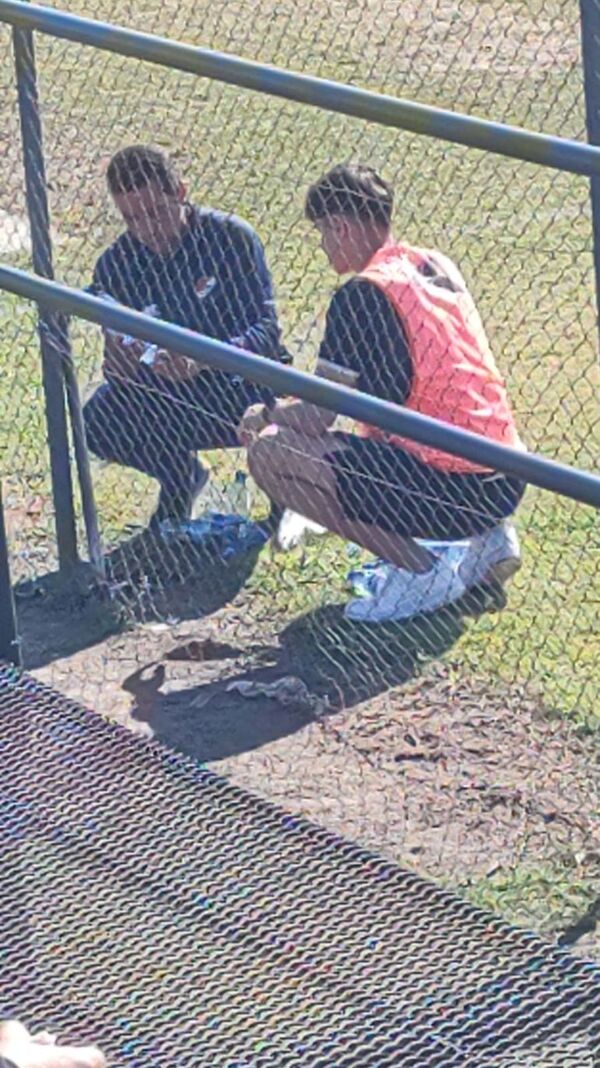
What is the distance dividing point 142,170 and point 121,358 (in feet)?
1.53

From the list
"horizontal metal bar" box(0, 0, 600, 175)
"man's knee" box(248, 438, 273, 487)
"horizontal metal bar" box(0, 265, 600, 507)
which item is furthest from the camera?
"man's knee" box(248, 438, 273, 487)

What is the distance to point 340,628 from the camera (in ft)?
17.2

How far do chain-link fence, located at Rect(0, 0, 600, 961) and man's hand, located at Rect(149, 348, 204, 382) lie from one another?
0.08 m

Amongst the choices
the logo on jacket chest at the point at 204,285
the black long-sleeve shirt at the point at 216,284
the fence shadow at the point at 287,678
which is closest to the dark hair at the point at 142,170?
the black long-sleeve shirt at the point at 216,284

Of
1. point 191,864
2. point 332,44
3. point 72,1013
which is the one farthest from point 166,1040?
point 332,44

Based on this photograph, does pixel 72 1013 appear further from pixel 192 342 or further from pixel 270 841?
pixel 192 342

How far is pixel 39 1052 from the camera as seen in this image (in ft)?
9.70

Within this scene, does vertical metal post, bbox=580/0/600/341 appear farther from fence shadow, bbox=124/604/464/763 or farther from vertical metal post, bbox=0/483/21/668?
vertical metal post, bbox=0/483/21/668

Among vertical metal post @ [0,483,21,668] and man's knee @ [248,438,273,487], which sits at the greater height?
man's knee @ [248,438,273,487]

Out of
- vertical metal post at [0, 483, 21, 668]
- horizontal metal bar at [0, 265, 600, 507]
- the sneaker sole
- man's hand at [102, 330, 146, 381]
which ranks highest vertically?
horizontal metal bar at [0, 265, 600, 507]

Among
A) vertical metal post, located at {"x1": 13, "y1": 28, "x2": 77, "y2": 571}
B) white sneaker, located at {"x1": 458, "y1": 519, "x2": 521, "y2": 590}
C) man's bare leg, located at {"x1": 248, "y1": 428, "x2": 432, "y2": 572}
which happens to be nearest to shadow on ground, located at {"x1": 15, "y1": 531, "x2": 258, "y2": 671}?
vertical metal post, located at {"x1": 13, "y1": 28, "x2": 77, "y2": 571}

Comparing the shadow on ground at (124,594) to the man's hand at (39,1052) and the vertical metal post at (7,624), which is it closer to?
the vertical metal post at (7,624)

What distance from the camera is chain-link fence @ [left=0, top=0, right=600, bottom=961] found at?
4504 mm

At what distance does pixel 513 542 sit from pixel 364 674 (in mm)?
466
